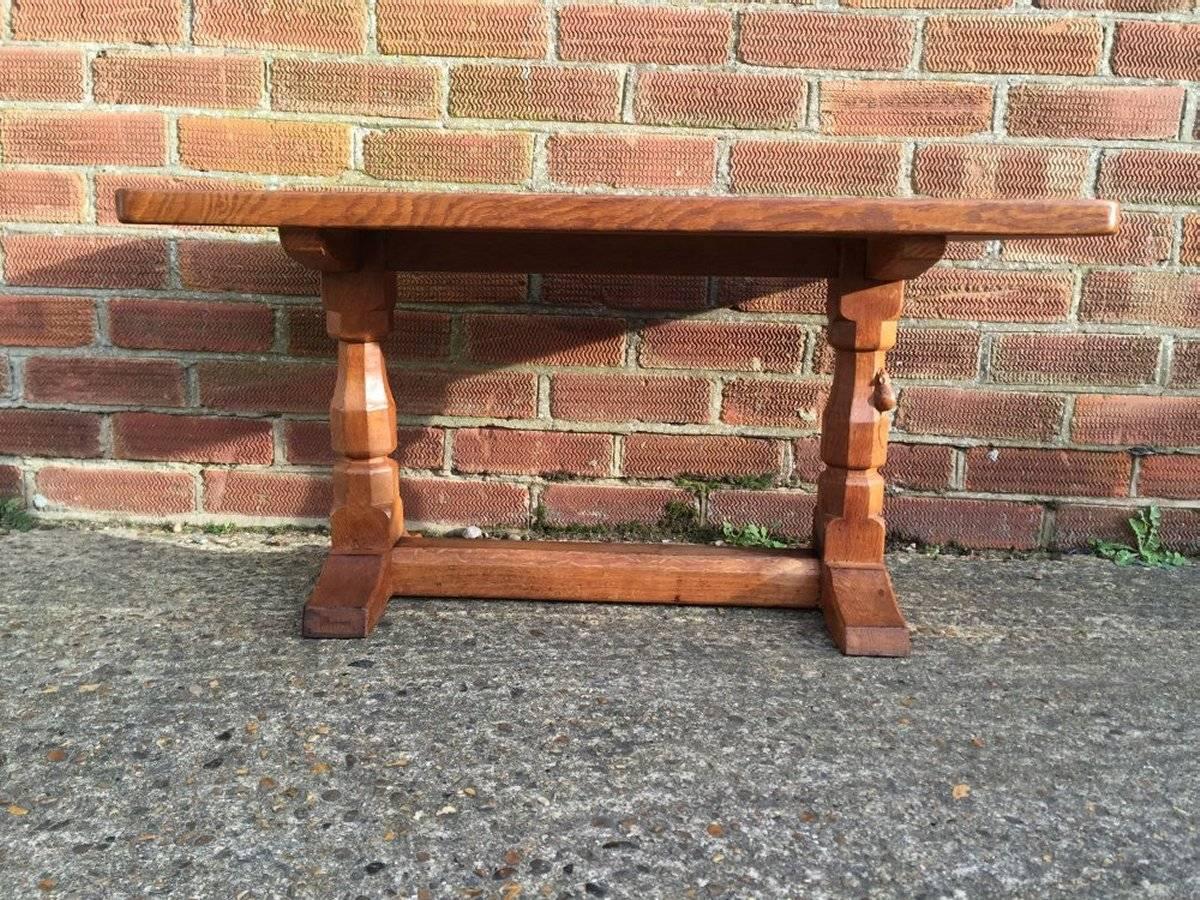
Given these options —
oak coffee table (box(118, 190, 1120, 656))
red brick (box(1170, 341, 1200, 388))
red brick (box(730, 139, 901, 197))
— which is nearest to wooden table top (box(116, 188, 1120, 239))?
oak coffee table (box(118, 190, 1120, 656))

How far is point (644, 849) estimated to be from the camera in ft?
3.47

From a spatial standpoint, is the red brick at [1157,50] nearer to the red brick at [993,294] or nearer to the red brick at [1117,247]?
the red brick at [1117,247]

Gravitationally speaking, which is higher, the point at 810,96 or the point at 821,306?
the point at 810,96

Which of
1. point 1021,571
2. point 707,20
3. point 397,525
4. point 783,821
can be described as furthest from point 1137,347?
point 397,525

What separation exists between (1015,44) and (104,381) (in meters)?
2.00

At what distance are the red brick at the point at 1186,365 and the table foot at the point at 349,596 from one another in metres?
1.64

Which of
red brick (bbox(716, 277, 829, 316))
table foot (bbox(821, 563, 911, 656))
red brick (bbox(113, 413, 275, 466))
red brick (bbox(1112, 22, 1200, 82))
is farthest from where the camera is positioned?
red brick (bbox(113, 413, 275, 466))

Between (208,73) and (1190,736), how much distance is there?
207cm

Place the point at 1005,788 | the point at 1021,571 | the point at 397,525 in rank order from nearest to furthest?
the point at 1005,788 → the point at 397,525 → the point at 1021,571

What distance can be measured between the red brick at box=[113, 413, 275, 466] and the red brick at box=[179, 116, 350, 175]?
54 cm

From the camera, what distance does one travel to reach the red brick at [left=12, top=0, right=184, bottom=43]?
1.93 meters

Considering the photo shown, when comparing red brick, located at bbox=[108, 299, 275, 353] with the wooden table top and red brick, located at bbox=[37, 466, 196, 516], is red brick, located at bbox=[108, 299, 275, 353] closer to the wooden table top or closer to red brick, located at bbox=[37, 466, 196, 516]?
red brick, located at bbox=[37, 466, 196, 516]

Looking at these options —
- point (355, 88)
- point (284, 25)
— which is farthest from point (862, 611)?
point (284, 25)

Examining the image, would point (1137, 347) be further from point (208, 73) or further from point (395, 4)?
point (208, 73)
